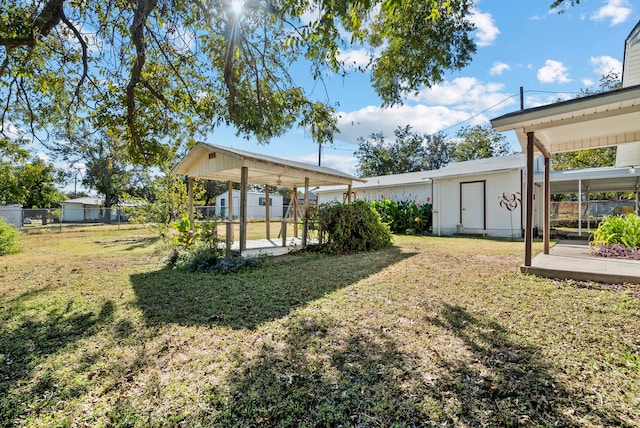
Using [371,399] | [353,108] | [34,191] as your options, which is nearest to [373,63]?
[353,108]

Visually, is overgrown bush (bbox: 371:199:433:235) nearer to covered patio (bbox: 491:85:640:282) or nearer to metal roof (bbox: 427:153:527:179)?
metal roof (bbox: 427:153:527:179)

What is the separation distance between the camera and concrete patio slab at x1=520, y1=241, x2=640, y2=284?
14.8 feet

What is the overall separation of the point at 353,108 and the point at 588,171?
954 centimetres

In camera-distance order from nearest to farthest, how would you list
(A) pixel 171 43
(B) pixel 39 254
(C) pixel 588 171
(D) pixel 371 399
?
(D) pixel 371 399, (A) pixel 171 43, (B) pixel 39 254, (C) pixel 588 171

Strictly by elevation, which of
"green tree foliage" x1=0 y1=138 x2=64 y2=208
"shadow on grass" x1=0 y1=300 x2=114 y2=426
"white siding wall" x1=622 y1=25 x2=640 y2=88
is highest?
"white siding wall" x1=622 y1=25 x2=640 y2=88

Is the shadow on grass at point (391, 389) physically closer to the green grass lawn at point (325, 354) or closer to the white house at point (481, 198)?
the green grass lawn at point (325, 354)

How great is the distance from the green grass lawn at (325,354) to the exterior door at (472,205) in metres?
8.84

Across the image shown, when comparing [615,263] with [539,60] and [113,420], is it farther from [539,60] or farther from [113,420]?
[539,60]

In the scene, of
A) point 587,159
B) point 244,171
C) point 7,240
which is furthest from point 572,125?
point 587,159

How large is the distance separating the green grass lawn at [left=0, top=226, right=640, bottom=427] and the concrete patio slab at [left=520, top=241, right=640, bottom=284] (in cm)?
41

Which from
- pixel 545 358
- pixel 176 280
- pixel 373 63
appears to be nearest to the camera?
pixel 545 358

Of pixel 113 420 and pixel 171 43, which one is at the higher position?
pixel 171 43

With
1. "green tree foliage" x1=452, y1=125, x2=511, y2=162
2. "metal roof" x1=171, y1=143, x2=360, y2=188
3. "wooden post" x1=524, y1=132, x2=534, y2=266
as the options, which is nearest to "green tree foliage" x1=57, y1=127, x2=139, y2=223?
"metal roof" x1=171, y1=143, x2=360, y2=188

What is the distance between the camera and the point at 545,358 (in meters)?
2.55
